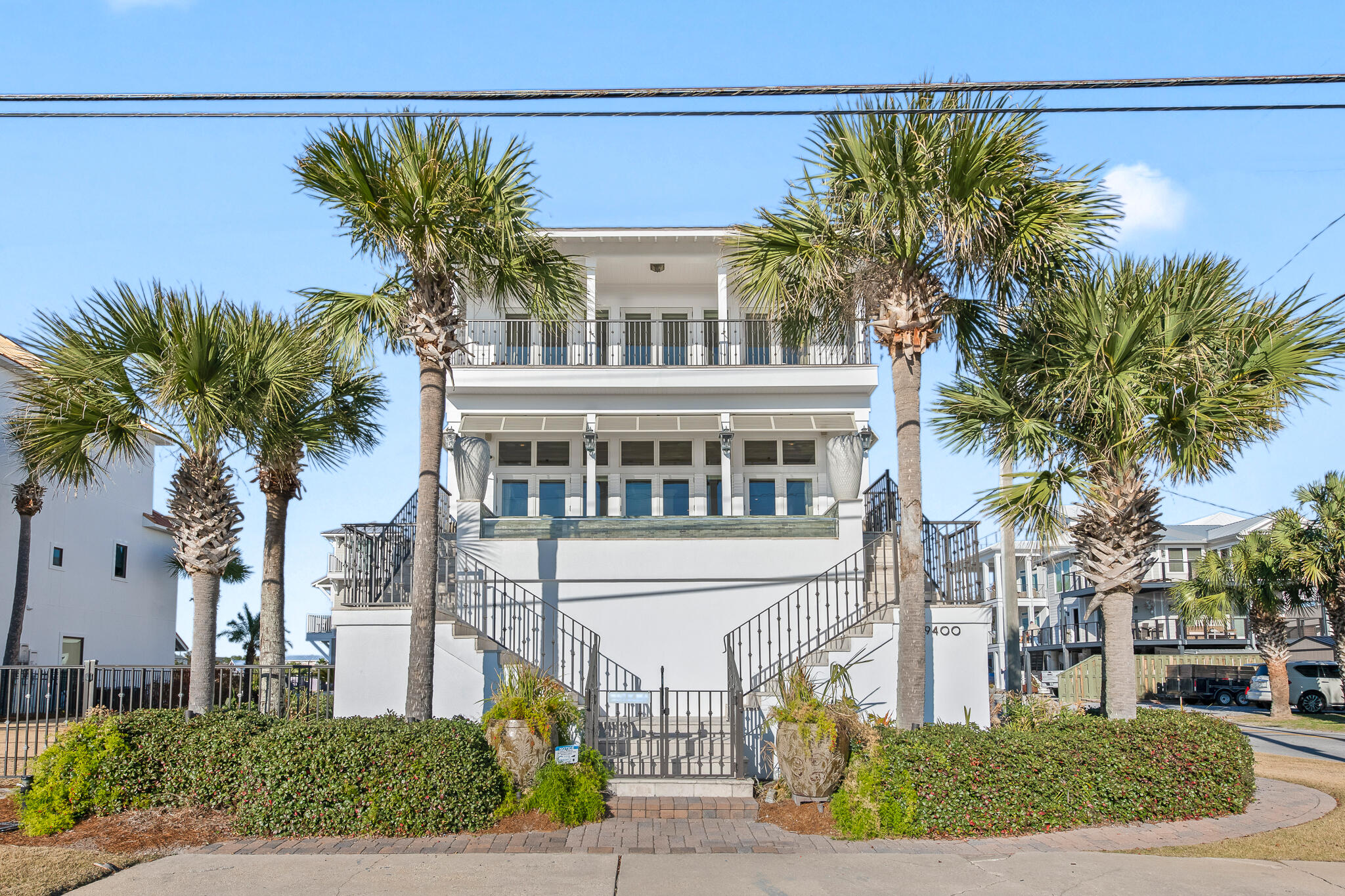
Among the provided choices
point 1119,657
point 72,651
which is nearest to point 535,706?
point 1119,657

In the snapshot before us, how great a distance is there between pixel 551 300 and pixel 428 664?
15.1 feet

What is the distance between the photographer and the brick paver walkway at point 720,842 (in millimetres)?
8172

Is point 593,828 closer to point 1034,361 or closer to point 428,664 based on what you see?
point 428,664

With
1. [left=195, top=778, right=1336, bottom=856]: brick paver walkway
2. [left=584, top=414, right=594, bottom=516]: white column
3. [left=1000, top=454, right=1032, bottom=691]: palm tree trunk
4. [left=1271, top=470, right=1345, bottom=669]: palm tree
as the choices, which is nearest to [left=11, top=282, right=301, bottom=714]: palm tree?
[left=195, top=778, right=1336, bottom=856]: brick paver walkway

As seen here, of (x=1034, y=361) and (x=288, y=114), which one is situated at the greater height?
(x=288, y=114)

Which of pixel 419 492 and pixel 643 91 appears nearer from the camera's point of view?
pixel 643 91

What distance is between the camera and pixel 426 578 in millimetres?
10664

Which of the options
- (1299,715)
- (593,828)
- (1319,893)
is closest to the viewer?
(1319,893)

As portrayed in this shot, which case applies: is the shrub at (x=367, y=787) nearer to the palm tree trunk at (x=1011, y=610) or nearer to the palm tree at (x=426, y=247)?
the palm tree at (x=426, y=247)

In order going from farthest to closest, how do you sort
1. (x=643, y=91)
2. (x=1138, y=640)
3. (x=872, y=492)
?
(x=1138, y=640)
(x=872, y=492)
(x=643, y=91)

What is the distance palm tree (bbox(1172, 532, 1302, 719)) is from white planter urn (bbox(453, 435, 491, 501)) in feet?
66.7

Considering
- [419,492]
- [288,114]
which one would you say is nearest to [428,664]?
[419,492]

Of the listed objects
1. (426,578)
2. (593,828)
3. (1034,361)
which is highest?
(1034,361)

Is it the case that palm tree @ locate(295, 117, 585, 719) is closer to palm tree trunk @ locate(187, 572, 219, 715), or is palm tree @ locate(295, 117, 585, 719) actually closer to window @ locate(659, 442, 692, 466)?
palm tree trunk @ locate(187, 572, 219, 715)
